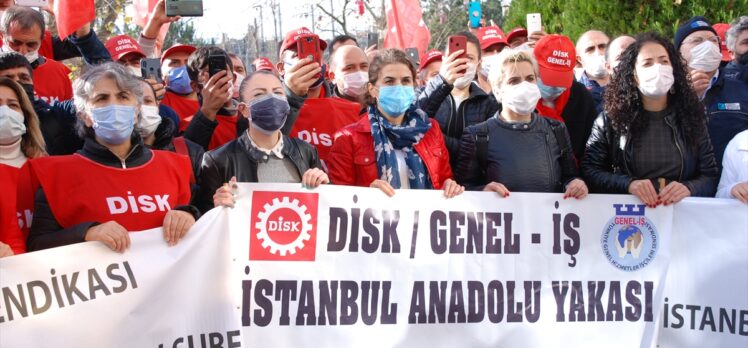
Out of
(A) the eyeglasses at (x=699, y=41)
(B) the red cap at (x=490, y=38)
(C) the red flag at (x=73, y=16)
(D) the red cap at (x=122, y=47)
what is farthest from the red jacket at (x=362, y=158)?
(B) the red cap at (x=490, y=38)

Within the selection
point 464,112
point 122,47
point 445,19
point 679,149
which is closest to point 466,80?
point 464,112

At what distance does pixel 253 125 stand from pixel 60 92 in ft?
7.54

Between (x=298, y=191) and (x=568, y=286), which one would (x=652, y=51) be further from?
(x=298, y=191)

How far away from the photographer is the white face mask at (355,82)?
5.88 m

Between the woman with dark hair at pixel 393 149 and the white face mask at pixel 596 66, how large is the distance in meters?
2.55

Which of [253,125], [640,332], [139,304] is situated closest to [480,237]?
[640,332]

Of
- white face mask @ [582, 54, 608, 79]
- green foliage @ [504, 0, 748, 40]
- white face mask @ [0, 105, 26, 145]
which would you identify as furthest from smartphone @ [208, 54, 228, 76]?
green foliage @ [504, 0, 748, 40]

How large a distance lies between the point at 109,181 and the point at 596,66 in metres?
4.31

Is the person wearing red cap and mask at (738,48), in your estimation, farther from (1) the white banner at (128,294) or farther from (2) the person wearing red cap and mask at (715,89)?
(1) the white banner at (128,294)

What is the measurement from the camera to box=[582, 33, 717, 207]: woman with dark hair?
5094 millimetres

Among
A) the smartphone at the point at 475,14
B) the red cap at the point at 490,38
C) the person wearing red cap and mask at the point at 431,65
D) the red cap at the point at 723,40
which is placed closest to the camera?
the person wearing red cap and mask at the point at 431,65

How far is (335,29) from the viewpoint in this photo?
2609cm

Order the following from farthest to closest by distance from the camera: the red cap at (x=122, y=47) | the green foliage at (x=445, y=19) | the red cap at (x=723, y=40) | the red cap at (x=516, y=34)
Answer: the green foliage at (x=445, y=19)
the red cap at (x=516, y=34)
the red cap at (x=723, y=40)
the red cap at (x=122, y=47)

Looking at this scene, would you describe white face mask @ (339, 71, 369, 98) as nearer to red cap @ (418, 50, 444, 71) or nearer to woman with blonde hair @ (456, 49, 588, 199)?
woman with blonde hair @ (456, 49, 588, 199)
